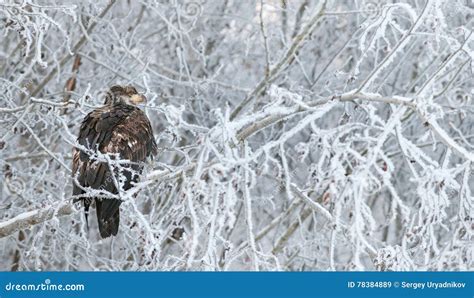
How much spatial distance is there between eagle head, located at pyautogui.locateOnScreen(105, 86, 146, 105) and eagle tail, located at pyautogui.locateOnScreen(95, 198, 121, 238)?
907 mm

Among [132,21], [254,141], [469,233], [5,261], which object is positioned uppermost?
[132,21]

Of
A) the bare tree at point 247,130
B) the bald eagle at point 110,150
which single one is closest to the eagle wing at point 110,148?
the bald eagle at point 110,150

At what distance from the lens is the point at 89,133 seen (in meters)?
4.91

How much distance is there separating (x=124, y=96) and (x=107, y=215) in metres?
1.08

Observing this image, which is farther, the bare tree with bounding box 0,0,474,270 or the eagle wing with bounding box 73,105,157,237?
the eagle wing with bounding box 73,105,157,237

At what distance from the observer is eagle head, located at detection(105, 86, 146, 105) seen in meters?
Result: 5.45

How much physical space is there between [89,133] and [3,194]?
8.55 ft

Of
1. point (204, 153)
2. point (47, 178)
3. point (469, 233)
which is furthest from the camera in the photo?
point (47, 178)

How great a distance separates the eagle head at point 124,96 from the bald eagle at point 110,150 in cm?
10

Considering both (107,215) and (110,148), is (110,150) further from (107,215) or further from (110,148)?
(107,215)

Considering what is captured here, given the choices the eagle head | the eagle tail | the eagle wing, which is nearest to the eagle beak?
the eagle head

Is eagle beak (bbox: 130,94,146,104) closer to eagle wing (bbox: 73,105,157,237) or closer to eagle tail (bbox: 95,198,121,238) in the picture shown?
eagle wing (bbox: 73,105,157,237)
